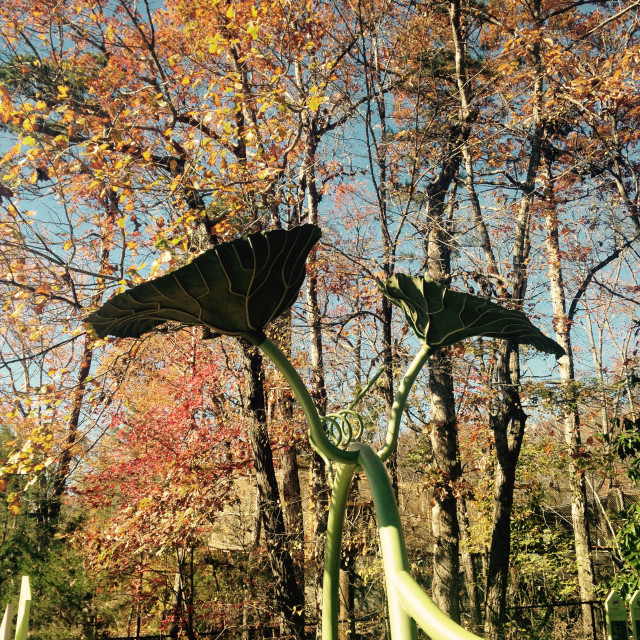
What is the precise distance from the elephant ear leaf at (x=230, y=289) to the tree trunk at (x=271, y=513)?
4.05 metres

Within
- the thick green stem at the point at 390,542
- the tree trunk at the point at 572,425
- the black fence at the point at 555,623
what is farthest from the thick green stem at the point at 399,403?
the black fence at the point at 555,623

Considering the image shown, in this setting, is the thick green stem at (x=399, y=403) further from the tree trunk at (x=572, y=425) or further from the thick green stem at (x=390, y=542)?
the tree trunk at (x=572, y=425)

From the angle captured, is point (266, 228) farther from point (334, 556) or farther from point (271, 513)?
point (334, 556)

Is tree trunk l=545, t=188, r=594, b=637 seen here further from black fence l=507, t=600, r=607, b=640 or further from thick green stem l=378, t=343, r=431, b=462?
thick green stem l=378, t=343, r=431, b=462

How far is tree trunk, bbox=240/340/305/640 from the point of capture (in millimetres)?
4859

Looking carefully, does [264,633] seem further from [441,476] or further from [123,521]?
[441,476]

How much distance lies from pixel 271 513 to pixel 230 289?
183 inches

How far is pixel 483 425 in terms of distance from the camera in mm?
7832

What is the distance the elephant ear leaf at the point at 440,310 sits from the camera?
1.11m

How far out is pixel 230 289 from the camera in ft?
3.03

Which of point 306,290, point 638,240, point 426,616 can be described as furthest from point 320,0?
point 426,616

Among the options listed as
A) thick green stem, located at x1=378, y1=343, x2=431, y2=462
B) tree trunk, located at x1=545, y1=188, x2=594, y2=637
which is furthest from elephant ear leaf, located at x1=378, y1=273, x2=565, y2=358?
tree trunk, located at x1=545, y1=188, x2=594, y2=637

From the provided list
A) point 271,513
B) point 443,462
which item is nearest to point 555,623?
point 443,462

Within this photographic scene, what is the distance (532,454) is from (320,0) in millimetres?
7009
